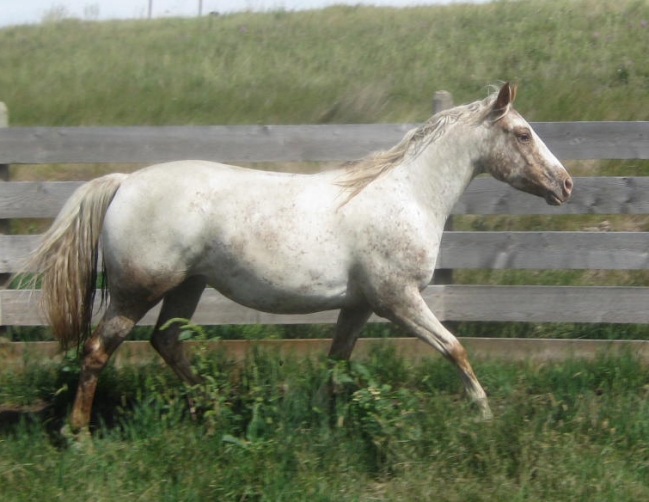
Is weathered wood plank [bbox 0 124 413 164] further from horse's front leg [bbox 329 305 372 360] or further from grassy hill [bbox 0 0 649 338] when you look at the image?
grassy hill [bbox 0 0 649 338]

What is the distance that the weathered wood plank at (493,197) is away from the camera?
612 cm

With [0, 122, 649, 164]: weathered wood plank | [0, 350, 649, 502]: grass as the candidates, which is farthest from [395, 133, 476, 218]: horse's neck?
[0, 122, 649, 164]: weathered wood plank

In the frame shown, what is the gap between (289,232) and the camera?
4633 millimetres

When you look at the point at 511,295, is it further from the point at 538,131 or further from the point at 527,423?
the point at 527,423

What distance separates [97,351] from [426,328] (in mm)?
1684

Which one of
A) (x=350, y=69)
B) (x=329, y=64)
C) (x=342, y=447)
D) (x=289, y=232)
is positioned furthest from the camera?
(x=329, y=64)

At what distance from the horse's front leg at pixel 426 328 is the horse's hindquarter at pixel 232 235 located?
0.29 meters

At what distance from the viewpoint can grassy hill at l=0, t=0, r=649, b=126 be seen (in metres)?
10.7

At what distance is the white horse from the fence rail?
1180 mm

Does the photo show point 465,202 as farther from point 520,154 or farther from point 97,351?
point 97,351

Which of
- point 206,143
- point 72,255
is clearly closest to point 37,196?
point 206,143

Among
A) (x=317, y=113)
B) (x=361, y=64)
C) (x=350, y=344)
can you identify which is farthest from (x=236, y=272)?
(x=361, y=64)

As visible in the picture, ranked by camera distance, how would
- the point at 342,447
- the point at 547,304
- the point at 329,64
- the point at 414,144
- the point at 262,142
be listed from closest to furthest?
the point at 342,447, the point at 414,144, the point at 262,142, the point at 547,304, the point at 329,64

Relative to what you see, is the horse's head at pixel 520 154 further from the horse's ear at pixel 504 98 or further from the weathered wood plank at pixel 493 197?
the weathered wood plank at pixel 493 197
